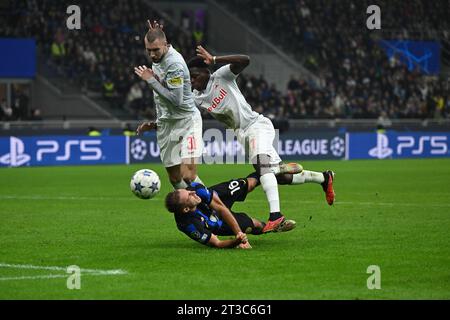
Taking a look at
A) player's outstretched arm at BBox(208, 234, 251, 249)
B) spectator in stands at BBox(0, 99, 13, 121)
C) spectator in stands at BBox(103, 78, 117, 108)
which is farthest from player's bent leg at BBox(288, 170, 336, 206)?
spectator in stands at BBox(103, 78, 117, 108)

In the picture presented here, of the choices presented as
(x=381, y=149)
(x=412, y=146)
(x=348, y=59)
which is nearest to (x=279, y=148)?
(x=381, y=149)

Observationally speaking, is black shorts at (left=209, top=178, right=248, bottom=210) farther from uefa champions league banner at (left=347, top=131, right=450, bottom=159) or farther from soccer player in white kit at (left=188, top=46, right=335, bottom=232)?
uefa champions league banner at (left=347, top=131, right=450, bottom=159)

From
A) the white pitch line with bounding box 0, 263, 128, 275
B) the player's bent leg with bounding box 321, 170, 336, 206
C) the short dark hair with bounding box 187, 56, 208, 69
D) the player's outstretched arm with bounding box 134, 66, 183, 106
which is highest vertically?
the short dark hair with bounding box 187, 56, 208, 69

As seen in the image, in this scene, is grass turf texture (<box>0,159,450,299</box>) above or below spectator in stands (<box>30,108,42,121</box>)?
below

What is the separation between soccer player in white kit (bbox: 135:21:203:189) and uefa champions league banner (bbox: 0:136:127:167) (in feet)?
55.4

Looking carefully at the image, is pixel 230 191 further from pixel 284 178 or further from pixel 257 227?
pixel 284 178

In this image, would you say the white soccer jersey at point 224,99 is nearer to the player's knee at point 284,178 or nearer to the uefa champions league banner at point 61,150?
the player's knee at point 284,178

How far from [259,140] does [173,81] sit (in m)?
1.55

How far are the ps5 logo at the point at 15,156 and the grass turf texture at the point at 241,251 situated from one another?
815 cm

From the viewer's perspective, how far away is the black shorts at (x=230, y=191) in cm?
1213

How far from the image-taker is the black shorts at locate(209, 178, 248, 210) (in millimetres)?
12133

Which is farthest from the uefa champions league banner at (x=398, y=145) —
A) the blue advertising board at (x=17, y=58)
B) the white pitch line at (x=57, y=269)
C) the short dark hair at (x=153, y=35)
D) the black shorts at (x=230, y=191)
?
the white pitch line at (x=57, y=269)
